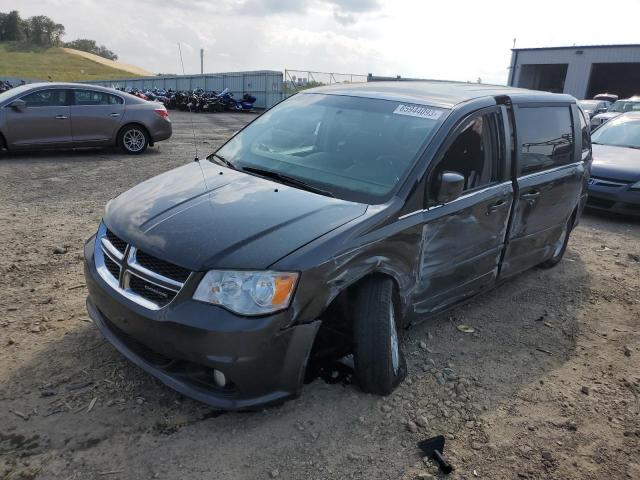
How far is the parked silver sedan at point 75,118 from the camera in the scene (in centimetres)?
1002

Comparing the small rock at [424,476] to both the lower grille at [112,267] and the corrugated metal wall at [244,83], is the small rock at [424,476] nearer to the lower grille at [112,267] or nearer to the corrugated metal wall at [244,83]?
the lower grille at [112,267]

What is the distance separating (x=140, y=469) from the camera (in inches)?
98.3

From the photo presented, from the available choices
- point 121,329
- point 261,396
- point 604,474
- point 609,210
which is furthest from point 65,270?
point 609,210

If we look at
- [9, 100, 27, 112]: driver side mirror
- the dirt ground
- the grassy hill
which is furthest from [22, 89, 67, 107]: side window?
the grassy hill

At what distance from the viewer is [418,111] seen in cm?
368

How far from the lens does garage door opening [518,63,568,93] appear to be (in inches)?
1604

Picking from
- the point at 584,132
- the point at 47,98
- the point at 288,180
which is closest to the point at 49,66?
the point at 47,98

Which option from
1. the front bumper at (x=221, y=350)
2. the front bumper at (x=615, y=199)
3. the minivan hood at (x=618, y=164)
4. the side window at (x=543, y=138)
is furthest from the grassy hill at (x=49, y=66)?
the front bumper at (x=221, y=350)

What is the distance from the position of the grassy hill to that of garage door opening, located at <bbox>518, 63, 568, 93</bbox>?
4666 centimetres

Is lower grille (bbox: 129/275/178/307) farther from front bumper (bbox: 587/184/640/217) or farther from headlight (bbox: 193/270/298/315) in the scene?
front bumper (bbox: 587/184/640/217)

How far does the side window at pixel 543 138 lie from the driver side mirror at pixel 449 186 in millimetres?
1181

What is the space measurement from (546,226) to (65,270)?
4.39 m

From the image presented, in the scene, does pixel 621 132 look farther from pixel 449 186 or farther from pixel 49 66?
pixel 49 66

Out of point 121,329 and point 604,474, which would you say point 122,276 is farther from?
point 604,474
